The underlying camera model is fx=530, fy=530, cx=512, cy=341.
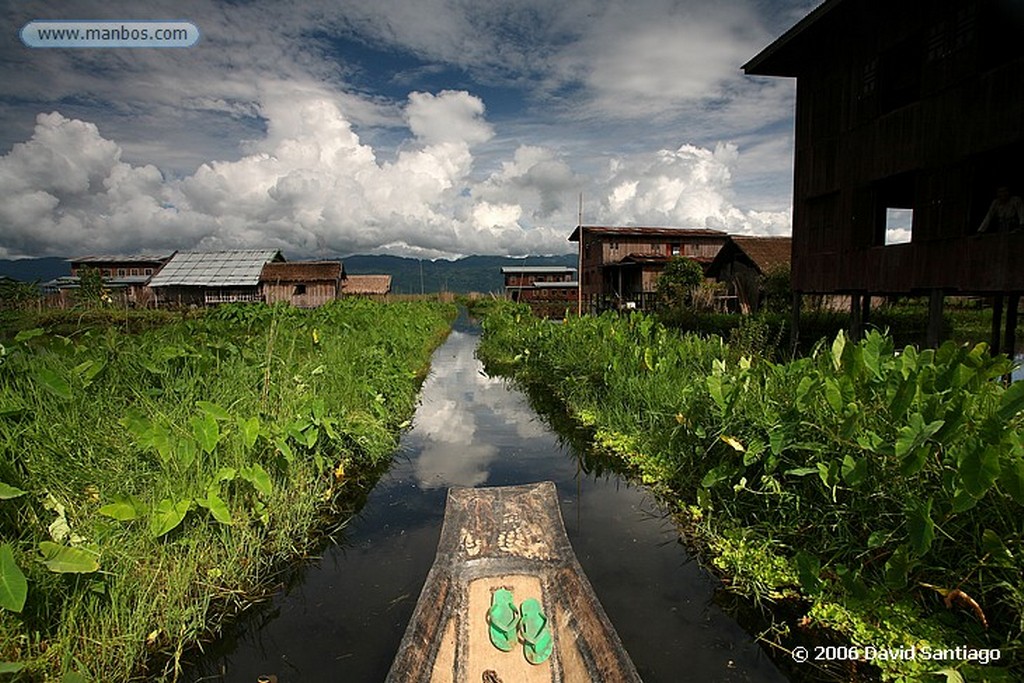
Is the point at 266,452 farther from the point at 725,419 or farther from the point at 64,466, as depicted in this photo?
the point at 725,419

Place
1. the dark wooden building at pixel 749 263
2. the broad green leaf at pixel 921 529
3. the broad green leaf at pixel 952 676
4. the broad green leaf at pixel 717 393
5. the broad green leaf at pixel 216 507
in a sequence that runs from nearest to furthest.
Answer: the broad green leaf at pixel 952 676, the broad green leaf at pixel 921 529, the broad green leaf at pixel 216 507, the broad green leaf at pixel 717 393, the dark wooden building at pixel 749 263

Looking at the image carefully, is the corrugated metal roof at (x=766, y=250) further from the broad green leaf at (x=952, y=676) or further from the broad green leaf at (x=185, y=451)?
the broad green leaf at (x=185, y=451)

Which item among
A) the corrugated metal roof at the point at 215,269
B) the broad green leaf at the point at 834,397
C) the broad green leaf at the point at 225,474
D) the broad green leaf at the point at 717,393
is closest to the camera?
the broad green leaf at the point at 834,397

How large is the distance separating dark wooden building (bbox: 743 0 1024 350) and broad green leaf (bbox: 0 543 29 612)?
11247 millimetres

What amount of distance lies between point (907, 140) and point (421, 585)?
11.1 meters

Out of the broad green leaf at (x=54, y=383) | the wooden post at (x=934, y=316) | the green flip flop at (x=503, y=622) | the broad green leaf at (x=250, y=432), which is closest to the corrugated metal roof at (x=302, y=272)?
the wooden post at (x=934, y=316)

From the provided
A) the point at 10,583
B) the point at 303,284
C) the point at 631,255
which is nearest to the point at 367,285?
the point at 303,284

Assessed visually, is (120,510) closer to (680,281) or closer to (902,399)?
(902,399)

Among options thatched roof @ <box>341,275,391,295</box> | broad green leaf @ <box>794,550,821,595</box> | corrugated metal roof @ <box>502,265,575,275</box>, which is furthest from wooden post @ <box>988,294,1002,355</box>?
corrugated metal roof @ <box>502,265,575,275</box>

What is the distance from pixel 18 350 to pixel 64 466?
6.51 feet

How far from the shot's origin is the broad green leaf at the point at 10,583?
236 cm

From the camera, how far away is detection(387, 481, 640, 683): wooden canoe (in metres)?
2.86

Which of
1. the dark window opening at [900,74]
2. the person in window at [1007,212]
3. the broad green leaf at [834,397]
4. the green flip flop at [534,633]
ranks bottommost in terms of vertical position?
the green flip flop at [534,633]

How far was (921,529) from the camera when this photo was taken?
3047mm
